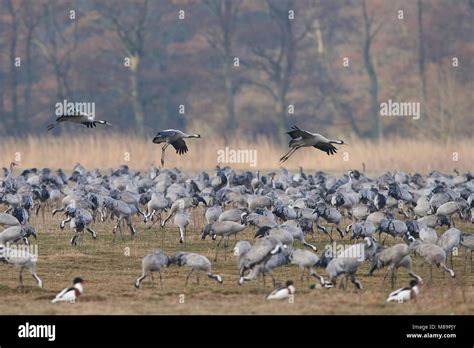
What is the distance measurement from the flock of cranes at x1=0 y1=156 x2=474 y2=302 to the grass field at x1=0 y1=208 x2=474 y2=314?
158mm

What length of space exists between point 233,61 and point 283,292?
1360 inches

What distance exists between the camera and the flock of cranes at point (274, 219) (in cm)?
1196

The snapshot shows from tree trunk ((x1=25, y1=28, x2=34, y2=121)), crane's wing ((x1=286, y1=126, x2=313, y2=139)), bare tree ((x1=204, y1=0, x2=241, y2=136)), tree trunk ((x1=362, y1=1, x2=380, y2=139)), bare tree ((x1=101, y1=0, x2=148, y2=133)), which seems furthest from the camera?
tree trunk ((x1=25, y1=28, x2=34, y2=121))

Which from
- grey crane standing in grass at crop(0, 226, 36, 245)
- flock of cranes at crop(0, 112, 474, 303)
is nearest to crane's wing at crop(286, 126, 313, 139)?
flock of cranes at crop(0, 112, 474, 303)

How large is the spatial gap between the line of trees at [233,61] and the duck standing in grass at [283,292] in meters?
33.0

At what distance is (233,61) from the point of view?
45281 mm

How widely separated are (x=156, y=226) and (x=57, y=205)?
3.05 meters

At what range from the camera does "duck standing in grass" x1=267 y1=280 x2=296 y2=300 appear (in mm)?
11109

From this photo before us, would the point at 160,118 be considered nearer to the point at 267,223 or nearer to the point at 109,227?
the point at 109,227

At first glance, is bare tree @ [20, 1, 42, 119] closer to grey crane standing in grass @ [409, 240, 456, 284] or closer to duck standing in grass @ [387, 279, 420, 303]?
grey crane standing in grass @ [409, 240, 456, 284]

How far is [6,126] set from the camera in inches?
1821

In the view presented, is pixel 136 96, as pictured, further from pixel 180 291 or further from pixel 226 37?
pixel 180 291
